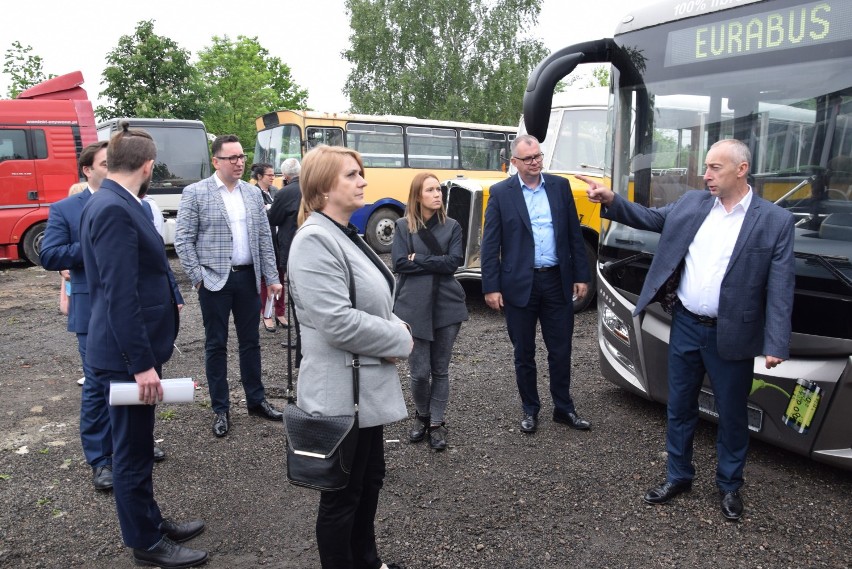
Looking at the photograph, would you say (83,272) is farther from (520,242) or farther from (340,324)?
(520,242)

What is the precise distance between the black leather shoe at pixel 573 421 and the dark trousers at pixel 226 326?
2.24 metres

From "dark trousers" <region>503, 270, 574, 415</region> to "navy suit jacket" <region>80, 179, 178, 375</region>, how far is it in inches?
95.2

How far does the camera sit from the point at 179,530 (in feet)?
11.1

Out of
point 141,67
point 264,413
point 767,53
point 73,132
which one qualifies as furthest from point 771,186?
point 141,67

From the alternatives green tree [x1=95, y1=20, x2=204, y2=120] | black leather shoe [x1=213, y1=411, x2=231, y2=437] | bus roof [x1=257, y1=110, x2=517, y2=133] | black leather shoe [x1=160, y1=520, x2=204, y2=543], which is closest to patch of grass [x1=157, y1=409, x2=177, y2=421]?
black leather shoe [x1=213, y1=411, x2=231, y2=437]

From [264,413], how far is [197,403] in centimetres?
77

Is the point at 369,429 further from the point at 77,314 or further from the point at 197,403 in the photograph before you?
the point at 197,403

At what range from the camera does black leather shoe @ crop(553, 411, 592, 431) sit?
15.7ft

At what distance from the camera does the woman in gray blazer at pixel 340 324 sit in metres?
2.38

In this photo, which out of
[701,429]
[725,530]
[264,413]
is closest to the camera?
[725,530]

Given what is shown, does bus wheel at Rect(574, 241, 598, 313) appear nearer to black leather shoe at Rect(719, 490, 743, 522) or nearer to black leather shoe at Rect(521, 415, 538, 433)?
black leather shoe at Rect(521, 415, 538, 433)

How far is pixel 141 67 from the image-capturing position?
22.9 m

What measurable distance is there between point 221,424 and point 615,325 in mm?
2858

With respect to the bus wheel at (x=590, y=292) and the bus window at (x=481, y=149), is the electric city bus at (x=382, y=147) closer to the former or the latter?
the bus window at (x=481, y=149)
